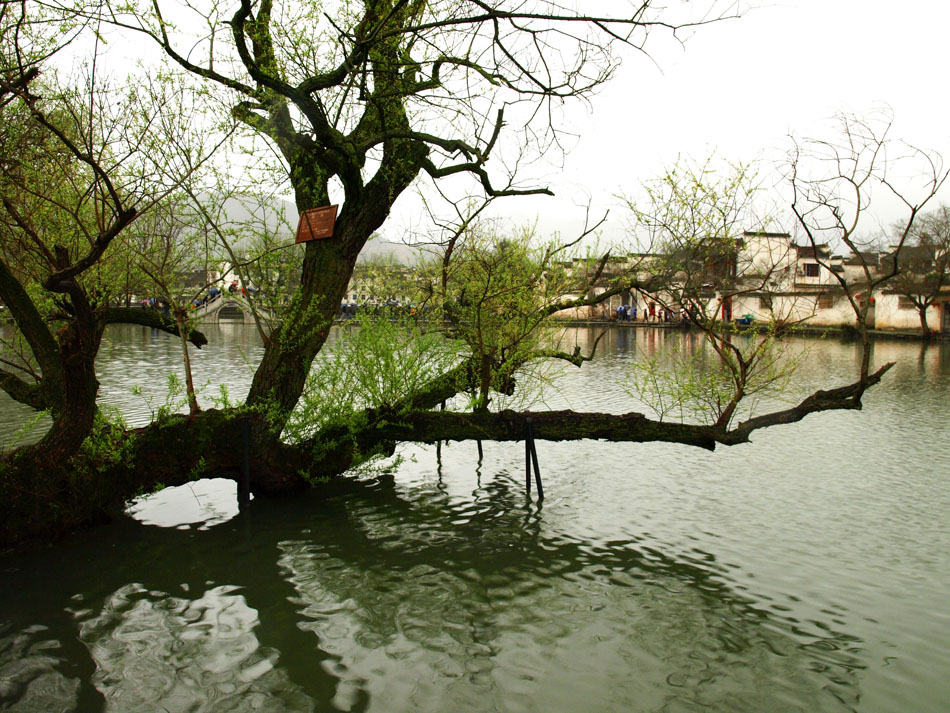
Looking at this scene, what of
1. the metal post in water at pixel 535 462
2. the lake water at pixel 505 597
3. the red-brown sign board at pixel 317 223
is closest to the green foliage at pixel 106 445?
the lake water at pixel 505 597

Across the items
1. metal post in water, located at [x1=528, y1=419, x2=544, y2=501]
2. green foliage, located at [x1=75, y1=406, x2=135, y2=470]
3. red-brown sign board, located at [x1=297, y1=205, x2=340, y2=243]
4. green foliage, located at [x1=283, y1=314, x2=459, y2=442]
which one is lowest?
metal post in water, located at [x1=528, y1=419, x2=544, y2=501]

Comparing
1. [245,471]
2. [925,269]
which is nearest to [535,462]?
[245,471]

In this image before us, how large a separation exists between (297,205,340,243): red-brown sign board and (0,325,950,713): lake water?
11.4ft

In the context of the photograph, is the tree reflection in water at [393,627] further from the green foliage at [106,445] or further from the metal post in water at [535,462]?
the metal post in water at [535,462]

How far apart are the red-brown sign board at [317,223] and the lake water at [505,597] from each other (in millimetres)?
3487

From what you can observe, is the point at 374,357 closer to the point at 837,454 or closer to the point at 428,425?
the point at 428,425

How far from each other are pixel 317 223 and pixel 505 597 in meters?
4.89

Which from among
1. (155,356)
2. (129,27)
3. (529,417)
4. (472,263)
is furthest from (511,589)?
(155,356)

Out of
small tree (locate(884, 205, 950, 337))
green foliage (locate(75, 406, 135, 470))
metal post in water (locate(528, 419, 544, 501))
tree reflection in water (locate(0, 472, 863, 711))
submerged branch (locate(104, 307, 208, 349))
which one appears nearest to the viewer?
tree reflection in water (locate(0, 472, 863, 711))

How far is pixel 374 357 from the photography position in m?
9.63

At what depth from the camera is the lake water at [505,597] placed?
5.27m

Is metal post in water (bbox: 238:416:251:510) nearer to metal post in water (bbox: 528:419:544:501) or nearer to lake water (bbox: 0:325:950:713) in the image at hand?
lake water (bbox: 0:325:950:713)

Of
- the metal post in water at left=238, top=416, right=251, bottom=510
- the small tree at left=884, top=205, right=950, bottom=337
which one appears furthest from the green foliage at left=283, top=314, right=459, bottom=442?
the small tree at left=884, top=205, right=950, bottom=337

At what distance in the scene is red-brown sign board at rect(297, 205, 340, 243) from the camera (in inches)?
346
